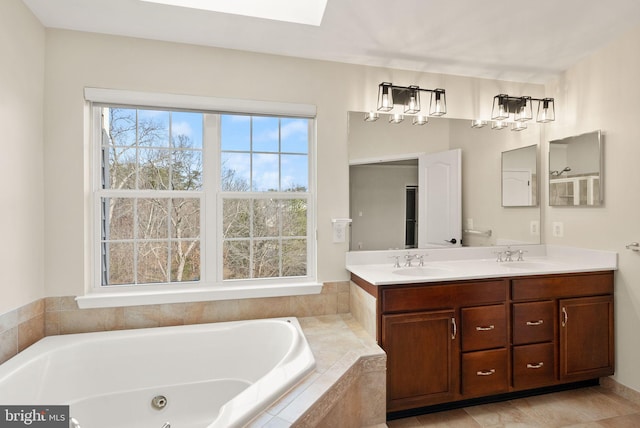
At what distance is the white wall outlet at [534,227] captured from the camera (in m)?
2.83

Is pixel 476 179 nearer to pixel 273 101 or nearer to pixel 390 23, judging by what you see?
pixel 390 23

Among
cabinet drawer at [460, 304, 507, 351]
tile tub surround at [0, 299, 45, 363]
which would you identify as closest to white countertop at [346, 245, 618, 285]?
cabinet drawer at [460, 304, 507, 351]

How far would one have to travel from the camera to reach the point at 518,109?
274 cm

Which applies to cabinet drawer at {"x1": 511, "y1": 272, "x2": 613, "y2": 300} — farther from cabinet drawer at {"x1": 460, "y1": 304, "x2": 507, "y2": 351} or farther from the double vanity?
cabinet drawer at {"x1": 460, "y1": 304, "x2": 507, "y2": 351}

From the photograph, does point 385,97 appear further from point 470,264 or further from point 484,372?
point 484,372

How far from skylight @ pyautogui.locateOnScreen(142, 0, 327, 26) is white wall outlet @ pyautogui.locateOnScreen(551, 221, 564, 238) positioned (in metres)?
2.45

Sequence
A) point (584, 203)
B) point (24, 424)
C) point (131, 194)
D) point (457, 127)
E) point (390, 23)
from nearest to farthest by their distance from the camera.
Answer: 1. point (24, 424)
2. point (390, 23)
3. point (131, 194)
4. point (584, 203)
5. point (457, 127)

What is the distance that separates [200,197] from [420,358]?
1782 mm

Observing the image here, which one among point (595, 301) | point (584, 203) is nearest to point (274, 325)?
point (595, 301)

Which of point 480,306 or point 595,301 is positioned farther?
point 595,301

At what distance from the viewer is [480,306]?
2090 mm

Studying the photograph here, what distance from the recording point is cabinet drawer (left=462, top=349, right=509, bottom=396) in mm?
2053

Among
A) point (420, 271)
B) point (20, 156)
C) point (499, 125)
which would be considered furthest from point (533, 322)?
point (20, 156)

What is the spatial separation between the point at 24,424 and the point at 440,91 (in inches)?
122
